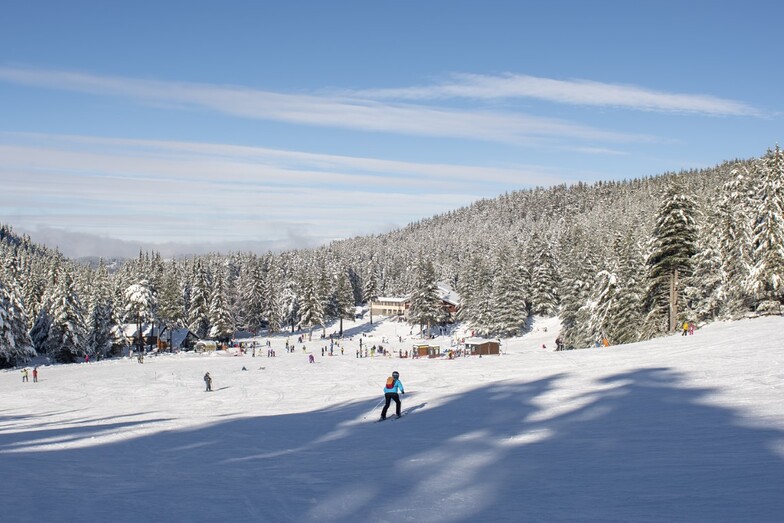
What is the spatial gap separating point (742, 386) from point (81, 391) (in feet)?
107

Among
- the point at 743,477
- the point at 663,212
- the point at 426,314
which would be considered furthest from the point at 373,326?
the point at 743,477

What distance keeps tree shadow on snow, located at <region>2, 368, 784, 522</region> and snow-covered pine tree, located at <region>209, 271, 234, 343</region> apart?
2583 inches

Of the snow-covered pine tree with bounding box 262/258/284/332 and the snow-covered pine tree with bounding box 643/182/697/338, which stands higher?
the snow-covered pine tree with bounding box 643/182/697/338

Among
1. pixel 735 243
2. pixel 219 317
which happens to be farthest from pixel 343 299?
pixel 735 243

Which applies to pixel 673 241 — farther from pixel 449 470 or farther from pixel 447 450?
pixel 449 470

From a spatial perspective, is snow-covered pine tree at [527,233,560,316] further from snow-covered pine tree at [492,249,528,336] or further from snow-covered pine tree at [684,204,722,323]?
snow-covered pine tree at [684,204,722,323]

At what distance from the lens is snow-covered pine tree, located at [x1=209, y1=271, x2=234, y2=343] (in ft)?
263

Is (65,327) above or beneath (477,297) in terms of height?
beneath

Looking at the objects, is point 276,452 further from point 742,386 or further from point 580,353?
point 580,353

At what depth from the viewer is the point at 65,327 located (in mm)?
60750

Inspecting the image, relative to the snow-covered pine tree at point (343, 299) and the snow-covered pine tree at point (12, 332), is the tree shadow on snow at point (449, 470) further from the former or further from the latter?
the snow-covered pine tree at point (343, 299)

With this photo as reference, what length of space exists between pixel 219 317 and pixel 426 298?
99.0 feet

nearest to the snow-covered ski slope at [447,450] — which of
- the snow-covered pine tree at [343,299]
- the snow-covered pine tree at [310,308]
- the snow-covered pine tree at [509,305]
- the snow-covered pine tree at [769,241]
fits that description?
the snow-covered pine tree at [769,241]

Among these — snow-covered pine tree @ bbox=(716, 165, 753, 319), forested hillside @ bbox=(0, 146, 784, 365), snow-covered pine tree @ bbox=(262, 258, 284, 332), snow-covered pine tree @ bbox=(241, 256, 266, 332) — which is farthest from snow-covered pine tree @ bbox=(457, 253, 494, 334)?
snow-covered pine tree @ bbox=(716, 165, 753, 319)
